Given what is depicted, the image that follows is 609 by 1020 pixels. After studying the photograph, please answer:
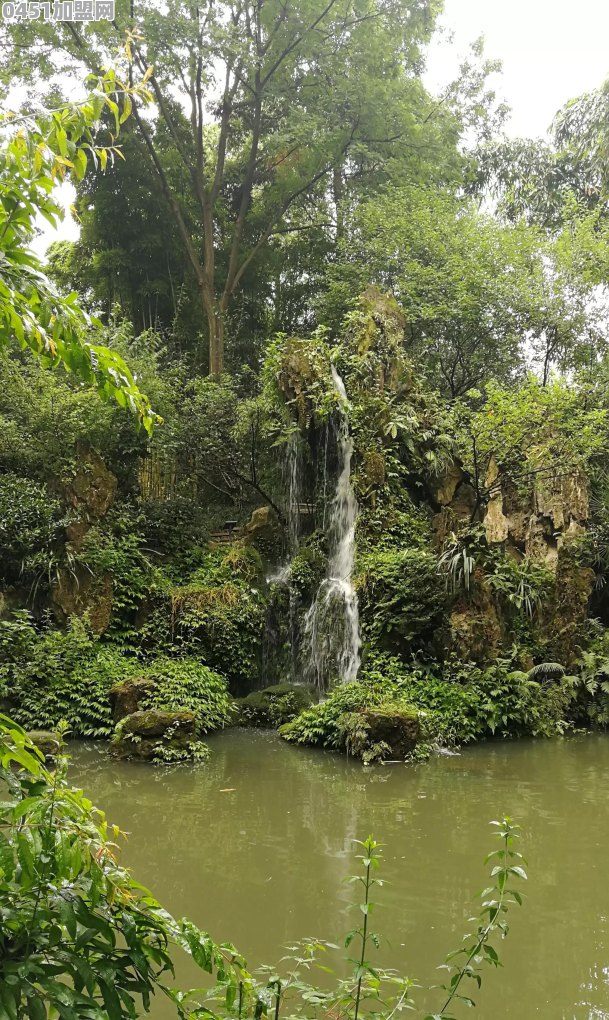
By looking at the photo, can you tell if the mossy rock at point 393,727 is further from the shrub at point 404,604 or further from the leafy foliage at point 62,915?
the leafy foliage at point 62,915

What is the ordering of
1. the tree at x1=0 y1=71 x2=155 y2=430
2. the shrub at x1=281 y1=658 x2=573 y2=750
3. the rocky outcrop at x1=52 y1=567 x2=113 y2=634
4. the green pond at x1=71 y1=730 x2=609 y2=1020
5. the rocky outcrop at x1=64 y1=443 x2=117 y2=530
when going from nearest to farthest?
1. the tree at x1=0 y1=71 x2=155 y2=430
2. the green pond at x1=71 y1=730 x2=609 y2=1020
3. the shrub at x1=281 y1=658 x2=573 y2=750
4. the rocky outcrop at x1=52 y1=567 x2=113 y2=634
5. the rocky outcrop at x1=64 y1=443 x2=117 y2=530

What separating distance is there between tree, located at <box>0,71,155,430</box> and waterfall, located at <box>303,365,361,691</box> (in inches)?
343

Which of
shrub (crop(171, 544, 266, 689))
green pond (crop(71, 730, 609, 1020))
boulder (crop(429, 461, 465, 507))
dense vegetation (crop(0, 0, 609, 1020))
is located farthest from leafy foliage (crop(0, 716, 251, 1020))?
boulder (crop(429, 461, 465, 507))

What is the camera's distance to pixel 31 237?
1.55 metres

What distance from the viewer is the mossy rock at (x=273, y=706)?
30.9 feet

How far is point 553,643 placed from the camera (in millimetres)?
10430

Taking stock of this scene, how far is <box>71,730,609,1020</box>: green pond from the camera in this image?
362 cm

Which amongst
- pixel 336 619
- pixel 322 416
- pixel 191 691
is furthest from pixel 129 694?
pixel 322 416

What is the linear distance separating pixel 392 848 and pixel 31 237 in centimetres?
488

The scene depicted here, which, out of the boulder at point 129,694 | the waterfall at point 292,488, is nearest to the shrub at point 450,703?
the boulder at point 129,694

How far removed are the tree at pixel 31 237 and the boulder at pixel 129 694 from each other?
7664mm

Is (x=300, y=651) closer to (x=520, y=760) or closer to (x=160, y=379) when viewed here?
(x=520, y=760)

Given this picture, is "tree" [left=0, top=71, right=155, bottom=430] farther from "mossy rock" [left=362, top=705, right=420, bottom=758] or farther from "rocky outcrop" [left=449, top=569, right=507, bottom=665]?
"rocky outcrop" [left=449, top=569, right=507, bottom=665]

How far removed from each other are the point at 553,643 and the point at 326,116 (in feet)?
41.4
